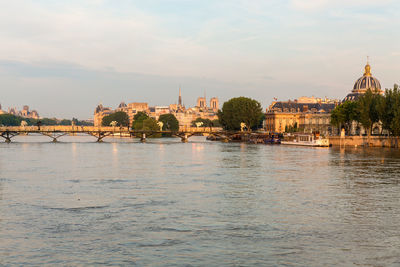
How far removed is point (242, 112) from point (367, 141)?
146 feet

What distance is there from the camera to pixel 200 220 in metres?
23.5

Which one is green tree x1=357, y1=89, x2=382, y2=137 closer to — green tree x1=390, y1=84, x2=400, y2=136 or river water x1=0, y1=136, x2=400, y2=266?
green tree x1=390, y1=84, x2=400, y2=136

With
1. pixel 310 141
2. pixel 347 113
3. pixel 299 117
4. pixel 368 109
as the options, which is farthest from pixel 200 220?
pixel 299 117

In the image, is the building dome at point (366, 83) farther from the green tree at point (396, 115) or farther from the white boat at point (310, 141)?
the green tree at point (396, 115)

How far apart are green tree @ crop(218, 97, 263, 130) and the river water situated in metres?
103

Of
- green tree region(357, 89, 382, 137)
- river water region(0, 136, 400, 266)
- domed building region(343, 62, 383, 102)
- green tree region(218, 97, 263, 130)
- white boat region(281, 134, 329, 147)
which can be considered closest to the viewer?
river water region(0, 136, 400, 266)

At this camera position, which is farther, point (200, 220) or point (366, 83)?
point (366, 83)

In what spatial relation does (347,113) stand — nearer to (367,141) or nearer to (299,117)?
(367,141)

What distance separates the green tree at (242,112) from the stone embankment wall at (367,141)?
33.6m

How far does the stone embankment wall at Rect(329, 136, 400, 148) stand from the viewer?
97.4 meters

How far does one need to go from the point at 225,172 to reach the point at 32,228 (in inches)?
1000

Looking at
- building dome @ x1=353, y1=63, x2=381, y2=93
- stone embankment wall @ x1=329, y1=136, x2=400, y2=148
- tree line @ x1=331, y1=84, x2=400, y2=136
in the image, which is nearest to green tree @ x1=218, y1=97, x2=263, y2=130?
stone embankment wall @ x1=329, y1=136, x2=400, y2=148

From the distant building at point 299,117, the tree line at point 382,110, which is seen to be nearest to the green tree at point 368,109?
the tree line at point 382,110

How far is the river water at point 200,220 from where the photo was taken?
1798 cm
